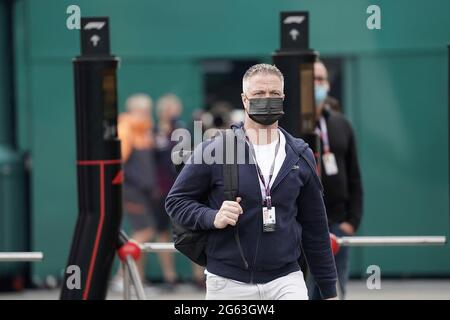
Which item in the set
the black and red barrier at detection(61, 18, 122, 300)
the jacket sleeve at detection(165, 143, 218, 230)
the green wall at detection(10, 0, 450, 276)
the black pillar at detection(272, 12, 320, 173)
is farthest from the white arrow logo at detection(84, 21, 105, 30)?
the green wall at detection(10, 0, 450, 276)

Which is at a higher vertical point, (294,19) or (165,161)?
(294,19)

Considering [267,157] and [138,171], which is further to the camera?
[138,171]

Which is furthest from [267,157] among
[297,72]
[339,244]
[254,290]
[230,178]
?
[339,244]

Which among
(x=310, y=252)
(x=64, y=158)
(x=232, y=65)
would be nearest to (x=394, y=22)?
(x=232, y=65)

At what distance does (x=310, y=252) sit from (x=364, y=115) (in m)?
6.86

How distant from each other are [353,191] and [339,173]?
232 millimetres

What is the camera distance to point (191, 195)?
219 inches

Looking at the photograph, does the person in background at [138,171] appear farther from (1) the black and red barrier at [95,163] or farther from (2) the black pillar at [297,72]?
(2) the black pillar at [297,72]

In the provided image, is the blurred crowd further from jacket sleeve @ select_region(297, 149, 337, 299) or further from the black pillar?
jacket sleeve @ select_region(297, 149, 337, 299)

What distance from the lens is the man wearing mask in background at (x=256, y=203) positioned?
214 inches

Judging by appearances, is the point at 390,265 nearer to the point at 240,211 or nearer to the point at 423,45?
the point at 423,45

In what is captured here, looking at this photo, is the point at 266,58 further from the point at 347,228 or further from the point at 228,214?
the point at 228,214

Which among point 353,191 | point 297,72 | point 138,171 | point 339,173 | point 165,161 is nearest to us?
point 297,72

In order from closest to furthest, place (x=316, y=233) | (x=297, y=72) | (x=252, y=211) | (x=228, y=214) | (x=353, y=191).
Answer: (x=228, y=214)
(x=252, y=211)
(x=316, y=233)
(x=297, y=72)
(x=353, y=191)
